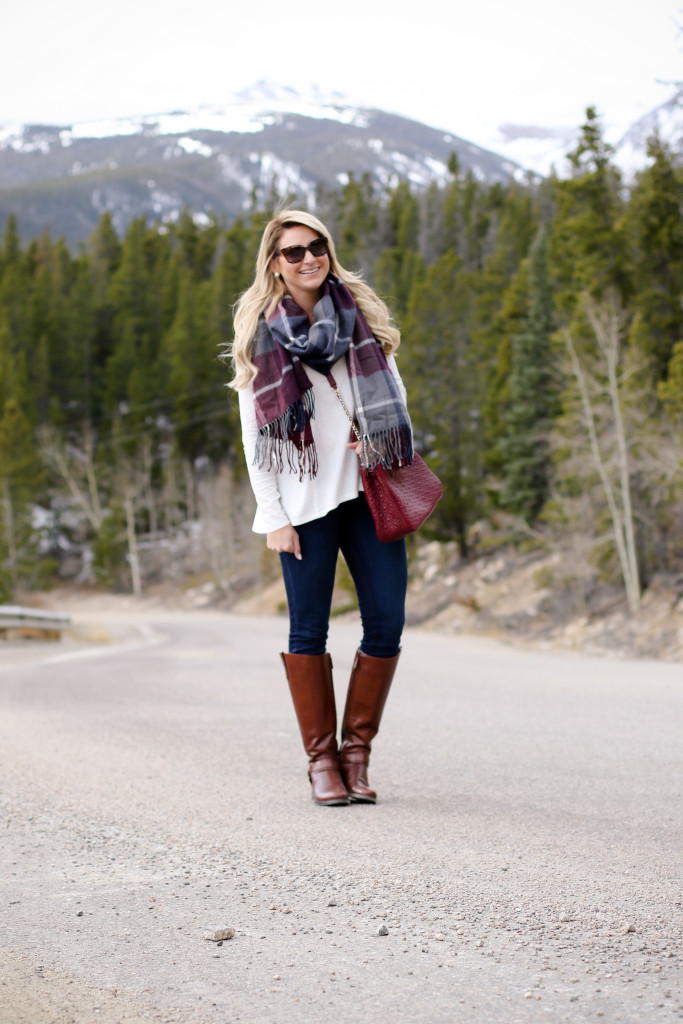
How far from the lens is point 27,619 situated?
17266 millimetres

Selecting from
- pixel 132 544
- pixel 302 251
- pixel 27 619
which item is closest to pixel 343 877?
pixel 302 251

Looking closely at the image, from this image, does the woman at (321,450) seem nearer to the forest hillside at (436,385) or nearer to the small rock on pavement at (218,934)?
the forest hillside at (436,385)

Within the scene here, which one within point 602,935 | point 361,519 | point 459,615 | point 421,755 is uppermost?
point 361,519

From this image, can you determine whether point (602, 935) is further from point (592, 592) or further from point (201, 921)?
point (592, 592)

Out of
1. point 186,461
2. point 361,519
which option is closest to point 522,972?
point 361,519

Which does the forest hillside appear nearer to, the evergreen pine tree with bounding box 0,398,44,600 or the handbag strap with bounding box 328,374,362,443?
the evergreen pine tree with bounding box 0,398,44,600

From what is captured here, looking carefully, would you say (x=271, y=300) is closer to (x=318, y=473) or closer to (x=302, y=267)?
(x=302, y=267)

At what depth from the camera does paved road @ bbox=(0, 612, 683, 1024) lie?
6.70 ft

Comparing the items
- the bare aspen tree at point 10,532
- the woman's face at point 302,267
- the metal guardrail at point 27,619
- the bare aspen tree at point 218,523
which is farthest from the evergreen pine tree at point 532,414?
the woman's face at point 302,267

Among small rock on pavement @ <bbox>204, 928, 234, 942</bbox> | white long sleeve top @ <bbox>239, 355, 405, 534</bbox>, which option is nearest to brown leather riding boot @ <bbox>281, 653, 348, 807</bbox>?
white long sleeve top @ <bbox>239, 355, 405, 534</bbox>

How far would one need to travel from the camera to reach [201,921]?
98.3 inches

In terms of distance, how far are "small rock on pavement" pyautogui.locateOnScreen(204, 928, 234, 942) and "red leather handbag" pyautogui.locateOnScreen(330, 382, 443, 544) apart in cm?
173

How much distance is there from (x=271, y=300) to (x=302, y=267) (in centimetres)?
18

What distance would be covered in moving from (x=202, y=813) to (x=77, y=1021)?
171cm
